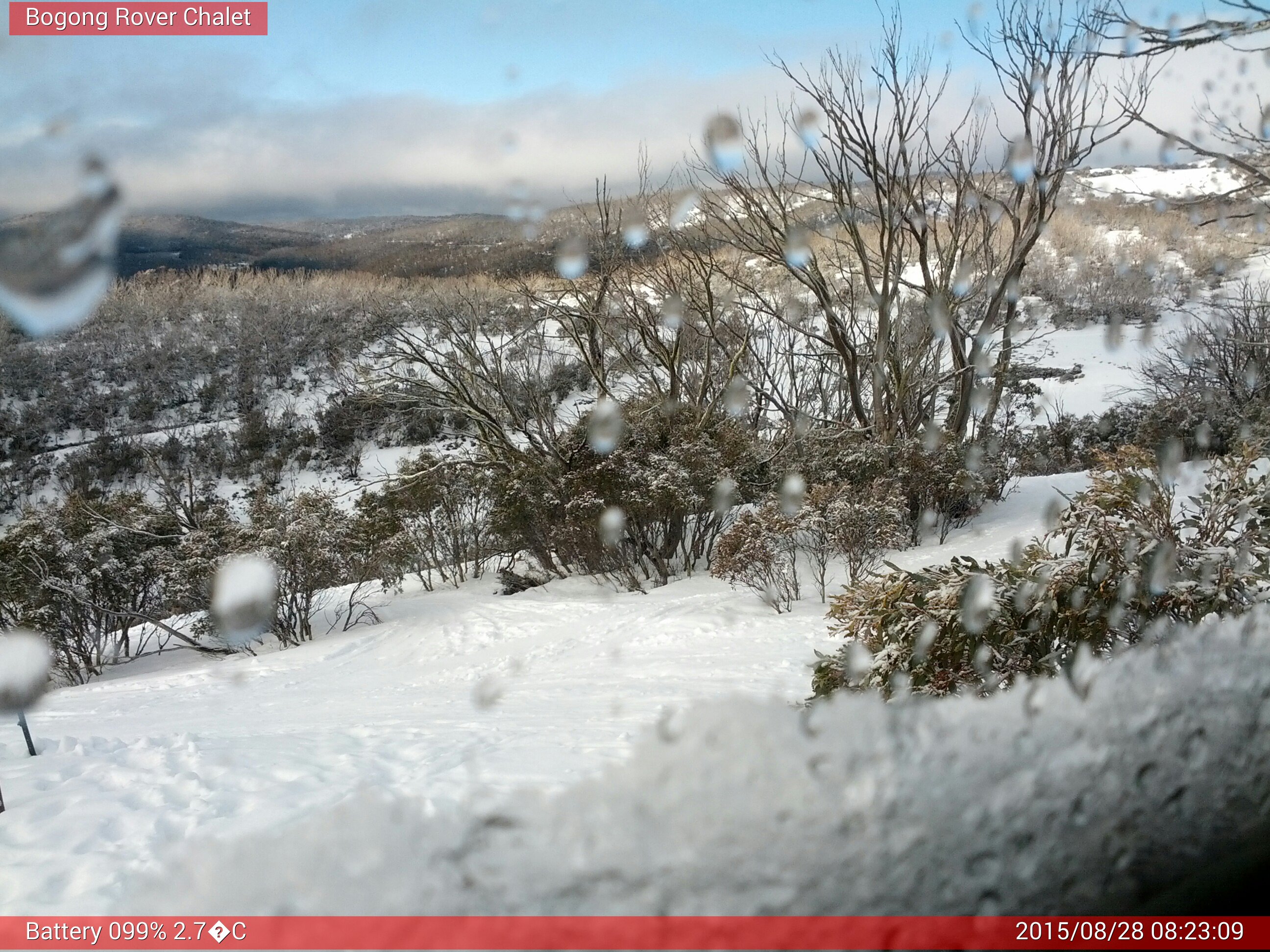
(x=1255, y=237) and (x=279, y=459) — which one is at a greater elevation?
(x=1255, y=237)

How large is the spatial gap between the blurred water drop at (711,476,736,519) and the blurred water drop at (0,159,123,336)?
5501 mm

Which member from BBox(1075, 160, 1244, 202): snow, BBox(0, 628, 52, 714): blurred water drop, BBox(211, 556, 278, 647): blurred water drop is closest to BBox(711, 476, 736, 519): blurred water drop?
BBox(1075, 160, 1244, 202): snow

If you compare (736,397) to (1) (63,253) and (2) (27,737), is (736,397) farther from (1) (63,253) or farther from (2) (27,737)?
(1) (63,253)

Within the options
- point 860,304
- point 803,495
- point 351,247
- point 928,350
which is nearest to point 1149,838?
Answer: point 351,247

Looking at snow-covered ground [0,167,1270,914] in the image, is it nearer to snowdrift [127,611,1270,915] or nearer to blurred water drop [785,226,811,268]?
snowdrift [127,611,1270,915]

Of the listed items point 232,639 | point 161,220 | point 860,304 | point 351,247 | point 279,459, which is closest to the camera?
point 161,220

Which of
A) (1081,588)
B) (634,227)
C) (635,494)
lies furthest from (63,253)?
Result: (634,227)

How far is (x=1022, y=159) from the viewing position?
6918 mm

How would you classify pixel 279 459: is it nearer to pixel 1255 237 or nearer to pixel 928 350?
pixel 928 350

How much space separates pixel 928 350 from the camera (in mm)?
8281

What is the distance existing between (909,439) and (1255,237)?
2980 mm

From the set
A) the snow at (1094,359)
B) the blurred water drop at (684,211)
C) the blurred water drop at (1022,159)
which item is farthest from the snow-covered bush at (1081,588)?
the snow at (1094,359)

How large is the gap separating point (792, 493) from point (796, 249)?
234 cm

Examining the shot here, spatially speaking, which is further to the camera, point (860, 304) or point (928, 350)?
point (860, 304)
